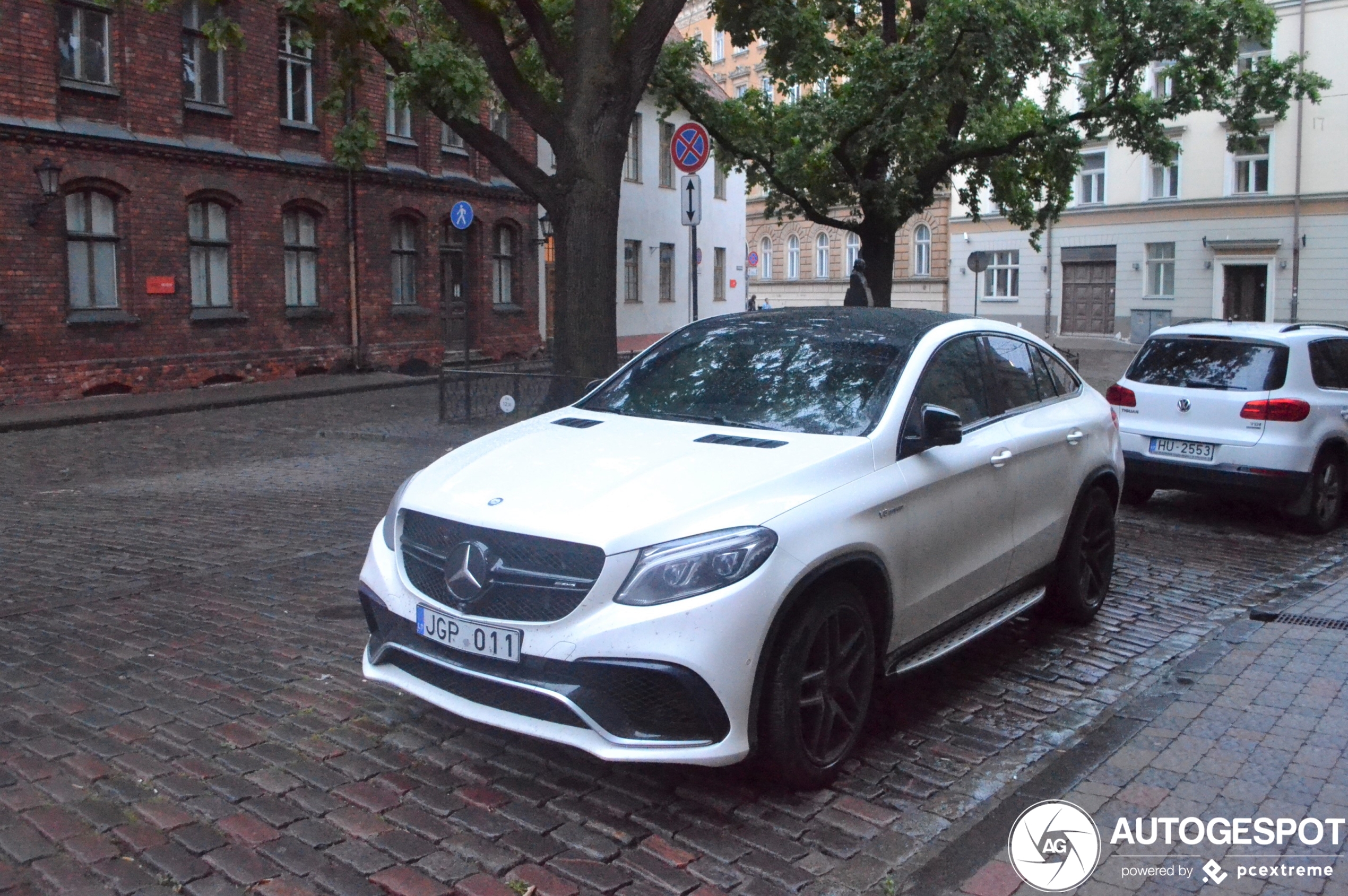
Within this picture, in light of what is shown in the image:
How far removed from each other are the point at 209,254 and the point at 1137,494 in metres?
17.4

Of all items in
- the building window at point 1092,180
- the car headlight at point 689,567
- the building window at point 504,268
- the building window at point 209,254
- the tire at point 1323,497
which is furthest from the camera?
the building window at point 1092,180

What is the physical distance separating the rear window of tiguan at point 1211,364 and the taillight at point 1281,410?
0.46ft

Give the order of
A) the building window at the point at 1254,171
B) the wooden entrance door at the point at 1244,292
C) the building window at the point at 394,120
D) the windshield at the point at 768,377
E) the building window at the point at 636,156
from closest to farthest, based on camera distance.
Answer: the windshield at the point at 768,377, the building window at the point at 394,120, the building window at the point at 636,156, the building window at the point at 1254,171, the wooden entrance door at the point at 1244,292

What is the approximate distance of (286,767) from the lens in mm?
4516

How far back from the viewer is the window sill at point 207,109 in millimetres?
21609

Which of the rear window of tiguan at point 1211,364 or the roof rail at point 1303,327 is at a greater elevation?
the roof rail at point 1303,327

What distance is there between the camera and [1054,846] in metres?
4.01

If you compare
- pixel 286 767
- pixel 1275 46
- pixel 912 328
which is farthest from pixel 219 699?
pixel 1275 46

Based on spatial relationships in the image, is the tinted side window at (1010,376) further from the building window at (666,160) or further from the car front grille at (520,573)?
the building window at (666,160)

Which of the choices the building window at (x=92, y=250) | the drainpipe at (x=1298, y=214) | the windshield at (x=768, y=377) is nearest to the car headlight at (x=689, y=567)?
the windshield at (x=768, y=377)

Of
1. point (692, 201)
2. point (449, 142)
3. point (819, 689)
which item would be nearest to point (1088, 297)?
point (449, 142)

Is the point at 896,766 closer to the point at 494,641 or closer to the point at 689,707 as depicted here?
the point at 689,707

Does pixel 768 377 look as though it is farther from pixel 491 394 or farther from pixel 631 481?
pixel 491 394

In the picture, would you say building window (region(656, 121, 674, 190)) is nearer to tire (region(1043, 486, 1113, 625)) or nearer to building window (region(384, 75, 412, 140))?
building window (region(384, 75, 412, 140))
